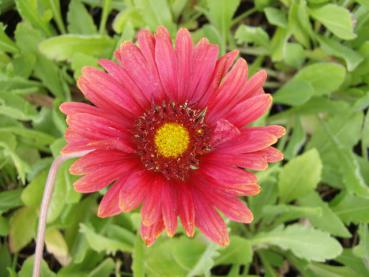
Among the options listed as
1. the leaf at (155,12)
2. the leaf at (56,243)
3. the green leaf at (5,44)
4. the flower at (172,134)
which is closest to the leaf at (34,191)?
the leaf at (56,243)

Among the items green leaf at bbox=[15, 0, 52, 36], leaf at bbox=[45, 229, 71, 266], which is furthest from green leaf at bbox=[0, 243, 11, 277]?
green leaf at bbox=[15, 0, 52, 36]

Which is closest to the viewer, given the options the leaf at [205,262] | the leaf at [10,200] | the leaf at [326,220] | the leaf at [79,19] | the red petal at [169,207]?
the red petal at [169,207]

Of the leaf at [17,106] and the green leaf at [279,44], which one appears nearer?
the leaf at [17,106]

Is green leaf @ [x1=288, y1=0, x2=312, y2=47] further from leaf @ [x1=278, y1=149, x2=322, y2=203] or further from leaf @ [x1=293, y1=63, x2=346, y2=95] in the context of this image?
leaf @ [x1=278, y1=149, x2=322, y2=203]

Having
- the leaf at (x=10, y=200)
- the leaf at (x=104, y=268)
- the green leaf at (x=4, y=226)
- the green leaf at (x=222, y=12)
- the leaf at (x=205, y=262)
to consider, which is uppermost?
the green leaf at (x=222, y=12)

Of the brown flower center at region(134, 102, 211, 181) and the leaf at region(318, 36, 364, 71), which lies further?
the leaf at region(318, 36, 364, 71)

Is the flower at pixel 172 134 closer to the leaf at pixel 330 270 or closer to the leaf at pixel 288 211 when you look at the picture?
the leaf at pixel 288 211

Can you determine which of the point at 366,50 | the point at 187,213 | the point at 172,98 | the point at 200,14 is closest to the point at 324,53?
the point at 366,50
